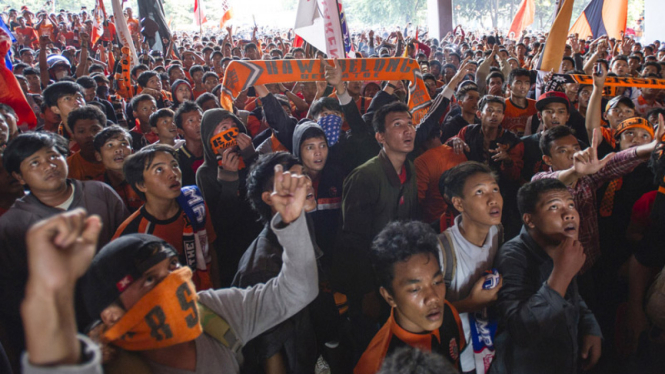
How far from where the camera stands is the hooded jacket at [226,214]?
9.68 ft

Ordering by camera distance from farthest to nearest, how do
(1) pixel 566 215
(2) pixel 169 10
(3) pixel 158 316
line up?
(2) pixel 169 10 → (1) pixel 566 215 → (3) pixel 158 316

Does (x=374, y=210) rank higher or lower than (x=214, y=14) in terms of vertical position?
lower

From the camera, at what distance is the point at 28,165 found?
7.42 ft

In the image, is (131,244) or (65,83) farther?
(65,83)

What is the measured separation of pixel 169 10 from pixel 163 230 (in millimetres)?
54555

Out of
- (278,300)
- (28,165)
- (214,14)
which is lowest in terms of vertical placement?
(278,300)

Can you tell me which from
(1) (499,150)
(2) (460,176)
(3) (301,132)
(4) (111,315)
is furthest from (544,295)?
(1) (499,150)

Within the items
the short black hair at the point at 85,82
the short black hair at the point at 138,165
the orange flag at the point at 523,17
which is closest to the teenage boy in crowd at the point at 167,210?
the short black hair at the point at 138,165

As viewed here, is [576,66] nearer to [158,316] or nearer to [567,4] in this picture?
[567,4]

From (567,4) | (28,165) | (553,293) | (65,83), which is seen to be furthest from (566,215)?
(65,83)

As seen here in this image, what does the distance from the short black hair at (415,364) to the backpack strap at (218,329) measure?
63 cm

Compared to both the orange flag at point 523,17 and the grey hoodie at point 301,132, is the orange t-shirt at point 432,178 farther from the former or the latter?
the orange flag at point 523,17

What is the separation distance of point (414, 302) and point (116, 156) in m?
2.40

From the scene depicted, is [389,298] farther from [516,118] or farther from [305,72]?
[516,118]
